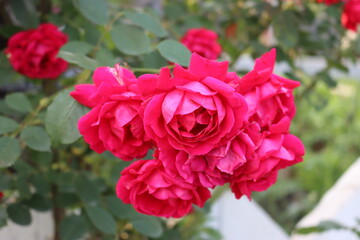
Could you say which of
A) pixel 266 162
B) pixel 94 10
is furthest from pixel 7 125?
pixel 266 162

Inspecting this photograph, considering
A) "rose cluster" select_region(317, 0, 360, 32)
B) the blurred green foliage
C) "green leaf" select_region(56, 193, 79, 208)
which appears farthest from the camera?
"rose cluster" select_region(317, 0, 360, 32)

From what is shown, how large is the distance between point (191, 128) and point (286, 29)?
96 centimetres

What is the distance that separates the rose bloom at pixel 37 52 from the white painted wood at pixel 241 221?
1.53m

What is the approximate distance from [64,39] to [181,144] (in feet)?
1.90

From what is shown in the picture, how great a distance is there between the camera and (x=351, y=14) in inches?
54.0

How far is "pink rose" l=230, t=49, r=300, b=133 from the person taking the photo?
1.88ft

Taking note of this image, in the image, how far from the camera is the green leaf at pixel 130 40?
866 mm

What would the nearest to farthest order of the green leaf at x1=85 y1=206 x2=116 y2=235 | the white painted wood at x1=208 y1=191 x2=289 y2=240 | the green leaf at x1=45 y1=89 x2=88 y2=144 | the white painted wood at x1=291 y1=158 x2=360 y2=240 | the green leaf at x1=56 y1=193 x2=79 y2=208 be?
the green leaf at x1=45 y1=89 x2=88 y2=144, the green leaf at x1=85 y1=206 x2=116 y2=235, the green leaf at x1=56 y1=193 x2=79 y2=208, the white painted wood at x1=291 y1=158 x2=360 y2=240, the white painted wood at x1=208 y1=191 x2=289 y2=240

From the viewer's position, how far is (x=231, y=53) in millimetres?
1585

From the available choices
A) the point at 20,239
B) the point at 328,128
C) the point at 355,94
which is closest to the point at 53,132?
the point at 20,239

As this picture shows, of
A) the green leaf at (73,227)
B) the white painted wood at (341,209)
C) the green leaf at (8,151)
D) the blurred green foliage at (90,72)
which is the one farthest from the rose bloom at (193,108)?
the white painted wood at (341,209)

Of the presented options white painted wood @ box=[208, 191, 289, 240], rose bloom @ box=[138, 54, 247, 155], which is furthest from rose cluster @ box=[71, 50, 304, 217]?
white painted wood @ box=[208, 191, 289, 240]

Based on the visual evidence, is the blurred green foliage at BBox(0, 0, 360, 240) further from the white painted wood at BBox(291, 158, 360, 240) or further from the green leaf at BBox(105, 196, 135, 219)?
the white painted wood at BBox(291, 158, 360, 240)

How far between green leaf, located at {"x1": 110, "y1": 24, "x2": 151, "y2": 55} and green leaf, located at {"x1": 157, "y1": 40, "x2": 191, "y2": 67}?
11cm
